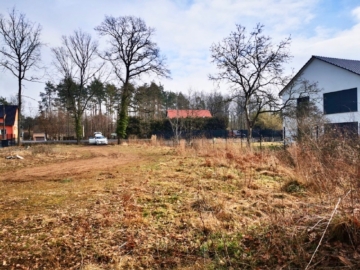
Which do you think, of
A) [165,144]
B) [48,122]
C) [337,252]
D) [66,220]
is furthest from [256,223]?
[48,122]

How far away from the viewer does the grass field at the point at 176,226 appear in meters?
2.95

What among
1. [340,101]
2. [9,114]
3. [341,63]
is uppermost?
[341,63]

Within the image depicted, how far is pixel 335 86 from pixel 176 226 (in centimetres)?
2462

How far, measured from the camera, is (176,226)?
4.09 m

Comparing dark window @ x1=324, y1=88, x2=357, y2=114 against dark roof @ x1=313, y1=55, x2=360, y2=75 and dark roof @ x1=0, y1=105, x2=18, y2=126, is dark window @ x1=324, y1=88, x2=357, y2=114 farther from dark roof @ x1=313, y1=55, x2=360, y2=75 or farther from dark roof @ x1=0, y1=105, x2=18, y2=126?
dark roof @ x1=0, y1=105, x2=18, y2=126

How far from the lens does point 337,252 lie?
2736mm

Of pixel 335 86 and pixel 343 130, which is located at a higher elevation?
pixel 335 86

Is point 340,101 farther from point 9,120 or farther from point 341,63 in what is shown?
point 9,120

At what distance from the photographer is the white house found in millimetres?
21859

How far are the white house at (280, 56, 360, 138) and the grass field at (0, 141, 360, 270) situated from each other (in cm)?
1850

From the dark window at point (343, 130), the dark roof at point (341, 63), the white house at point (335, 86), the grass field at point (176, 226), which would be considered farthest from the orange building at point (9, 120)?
the dark window at point (343, 130)

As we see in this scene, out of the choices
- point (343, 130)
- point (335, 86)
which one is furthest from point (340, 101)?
point (343, 130)

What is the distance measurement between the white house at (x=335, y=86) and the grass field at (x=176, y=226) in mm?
18503

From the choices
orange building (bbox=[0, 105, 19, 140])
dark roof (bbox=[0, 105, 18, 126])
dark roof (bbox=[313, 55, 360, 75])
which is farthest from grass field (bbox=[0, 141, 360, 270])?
dark roof (bbox=[0, 105, 18, 126])
